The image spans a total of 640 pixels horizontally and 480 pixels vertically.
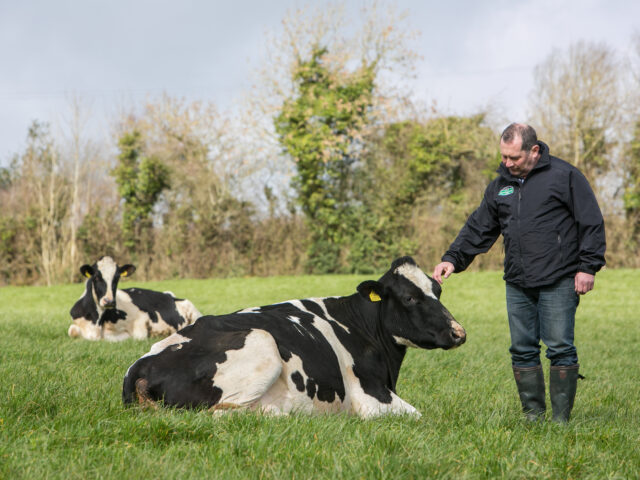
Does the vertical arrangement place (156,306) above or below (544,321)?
below

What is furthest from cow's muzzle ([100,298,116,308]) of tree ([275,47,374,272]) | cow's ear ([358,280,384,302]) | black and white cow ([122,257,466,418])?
tree ([275,47,374,272])

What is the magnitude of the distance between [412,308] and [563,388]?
127 centimetres

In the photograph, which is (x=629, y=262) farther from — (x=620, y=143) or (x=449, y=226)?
(x=449, y=226)

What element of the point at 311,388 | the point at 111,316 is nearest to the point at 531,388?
the point at 311,388

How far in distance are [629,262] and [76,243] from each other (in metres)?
22.3

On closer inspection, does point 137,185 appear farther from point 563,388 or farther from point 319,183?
point 563,388

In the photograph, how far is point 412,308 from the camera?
16.6 feet

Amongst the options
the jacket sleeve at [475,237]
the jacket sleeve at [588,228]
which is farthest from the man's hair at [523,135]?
the jacket sleeve at [475,237]

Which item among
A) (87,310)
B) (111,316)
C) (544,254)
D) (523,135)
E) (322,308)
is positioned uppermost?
(523,135)

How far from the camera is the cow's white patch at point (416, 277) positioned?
505cm

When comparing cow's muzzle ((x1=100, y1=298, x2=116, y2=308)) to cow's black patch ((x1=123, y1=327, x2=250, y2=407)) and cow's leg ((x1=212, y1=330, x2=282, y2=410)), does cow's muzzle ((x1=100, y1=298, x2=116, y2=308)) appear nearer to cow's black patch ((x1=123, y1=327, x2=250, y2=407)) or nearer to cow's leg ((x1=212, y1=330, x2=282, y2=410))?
cow's black patch ((x1=123, y1=327, x2=250, y2=407))

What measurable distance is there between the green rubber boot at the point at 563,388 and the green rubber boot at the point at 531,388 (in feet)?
0.45

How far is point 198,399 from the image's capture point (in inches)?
161

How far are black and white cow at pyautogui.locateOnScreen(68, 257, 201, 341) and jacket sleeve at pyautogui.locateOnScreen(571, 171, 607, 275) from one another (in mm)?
7219
